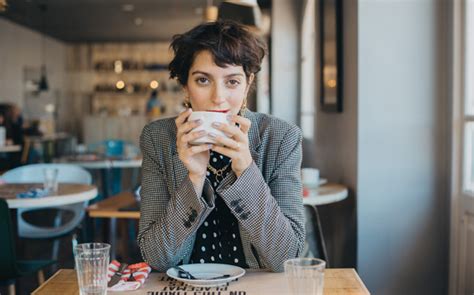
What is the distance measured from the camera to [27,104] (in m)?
13.3

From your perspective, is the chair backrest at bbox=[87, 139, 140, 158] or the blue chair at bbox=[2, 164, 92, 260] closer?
the blue chair at bbox=[2, 164, 92, 260]

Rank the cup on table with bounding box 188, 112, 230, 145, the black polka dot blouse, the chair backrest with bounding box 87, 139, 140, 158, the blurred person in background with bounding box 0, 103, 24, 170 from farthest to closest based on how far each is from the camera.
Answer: the blurred person in background with bounding box 0, 103, 24, 170, the chair backrest with bounding box 87, 139, 140, 158, the black polka dot blouse, the cup on table with bounding box 188, 112, 230, 145

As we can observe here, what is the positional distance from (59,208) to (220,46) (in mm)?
3179

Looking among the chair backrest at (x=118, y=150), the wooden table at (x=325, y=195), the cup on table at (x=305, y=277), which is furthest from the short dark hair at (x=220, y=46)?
the chair backrest at (x=118, y=150)

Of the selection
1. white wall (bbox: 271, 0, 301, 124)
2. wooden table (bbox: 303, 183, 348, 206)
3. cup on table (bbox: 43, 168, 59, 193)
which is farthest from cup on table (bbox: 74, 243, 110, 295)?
white wall (bbox: 271, 0, 301, 124)

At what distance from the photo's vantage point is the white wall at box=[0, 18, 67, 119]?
40.1 ft

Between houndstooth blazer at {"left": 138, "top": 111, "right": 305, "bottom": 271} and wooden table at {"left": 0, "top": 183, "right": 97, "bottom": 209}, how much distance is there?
149 centimetres

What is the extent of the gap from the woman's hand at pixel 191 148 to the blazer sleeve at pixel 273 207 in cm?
7

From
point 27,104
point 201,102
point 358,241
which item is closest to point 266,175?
point 201,102

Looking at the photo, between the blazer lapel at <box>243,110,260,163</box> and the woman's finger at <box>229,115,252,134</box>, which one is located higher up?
the woman's finger at <box>229,115,252,134</box>

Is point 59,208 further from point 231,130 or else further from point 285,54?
point 285,54

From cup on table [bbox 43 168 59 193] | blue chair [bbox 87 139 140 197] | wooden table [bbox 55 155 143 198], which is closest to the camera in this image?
cup on table [bbox 43 168 59 193]

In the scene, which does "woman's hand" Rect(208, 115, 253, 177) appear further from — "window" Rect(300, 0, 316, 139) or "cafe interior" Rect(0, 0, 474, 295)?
"window" Rect(300, 0, 316, 139)

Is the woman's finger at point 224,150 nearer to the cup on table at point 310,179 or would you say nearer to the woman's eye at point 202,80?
the woman's eye at point 202,80
